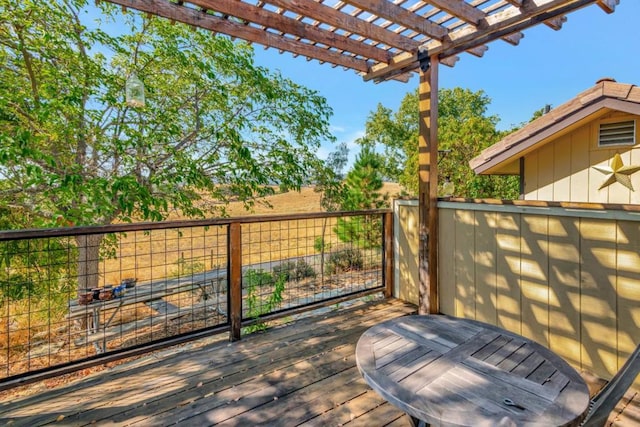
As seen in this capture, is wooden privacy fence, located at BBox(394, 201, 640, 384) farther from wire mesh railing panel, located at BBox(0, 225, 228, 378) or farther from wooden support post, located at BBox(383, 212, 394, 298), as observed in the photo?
wire mesh railing panel, located at BBox(0, 225, 228, 378)

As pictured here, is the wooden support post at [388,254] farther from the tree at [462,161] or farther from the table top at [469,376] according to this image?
the tree at [462,161]

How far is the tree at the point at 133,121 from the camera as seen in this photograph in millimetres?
3707

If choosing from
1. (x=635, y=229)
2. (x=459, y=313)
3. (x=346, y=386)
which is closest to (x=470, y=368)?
(x=346, y=386)

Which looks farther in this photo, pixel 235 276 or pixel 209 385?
pixel 235 276

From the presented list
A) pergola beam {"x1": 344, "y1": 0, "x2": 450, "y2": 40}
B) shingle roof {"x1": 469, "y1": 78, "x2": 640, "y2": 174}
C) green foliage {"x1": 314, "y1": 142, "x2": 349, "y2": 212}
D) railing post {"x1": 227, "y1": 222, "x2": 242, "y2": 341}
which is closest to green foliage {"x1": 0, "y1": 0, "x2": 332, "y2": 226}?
green foliage {"x1": 314, "y1": 142, "x2": 349, "y2": 212}

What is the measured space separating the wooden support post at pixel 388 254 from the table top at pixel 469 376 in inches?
75.1

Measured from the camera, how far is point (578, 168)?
12.6 ft

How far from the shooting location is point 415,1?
→ 2072 mm

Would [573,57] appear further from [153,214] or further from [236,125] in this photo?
[153,214]

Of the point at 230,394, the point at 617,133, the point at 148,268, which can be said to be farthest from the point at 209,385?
the point at 617,133

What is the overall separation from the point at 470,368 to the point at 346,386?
94 cm

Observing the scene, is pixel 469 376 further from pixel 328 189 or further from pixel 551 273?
pixel 328 189

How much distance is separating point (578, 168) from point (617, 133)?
512 mm

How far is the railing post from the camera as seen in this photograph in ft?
8.24
